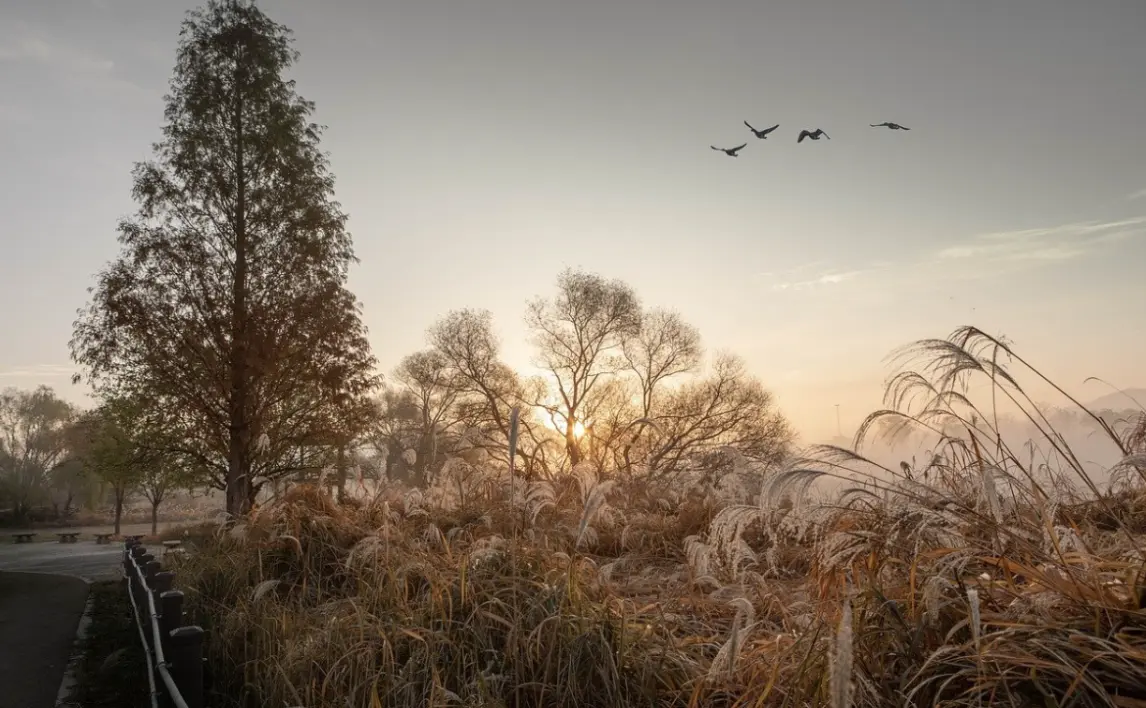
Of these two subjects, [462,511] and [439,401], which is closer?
[462,511]

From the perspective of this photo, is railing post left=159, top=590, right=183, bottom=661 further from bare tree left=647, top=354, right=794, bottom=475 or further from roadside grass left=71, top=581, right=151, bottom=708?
bare tree left=647, top=354, right=794, bottom=475

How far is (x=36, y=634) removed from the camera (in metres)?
9.04

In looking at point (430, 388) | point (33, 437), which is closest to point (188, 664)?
point (430, 388)

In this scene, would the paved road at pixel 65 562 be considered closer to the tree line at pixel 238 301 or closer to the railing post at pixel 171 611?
the tree line at pixel 238 301

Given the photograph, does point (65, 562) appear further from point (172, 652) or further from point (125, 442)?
point (172, 652)

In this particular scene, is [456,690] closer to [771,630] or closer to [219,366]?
[771,630]

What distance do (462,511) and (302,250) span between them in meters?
12.5

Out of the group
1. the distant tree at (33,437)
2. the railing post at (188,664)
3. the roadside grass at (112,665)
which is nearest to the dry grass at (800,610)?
the railing post at (188,664)

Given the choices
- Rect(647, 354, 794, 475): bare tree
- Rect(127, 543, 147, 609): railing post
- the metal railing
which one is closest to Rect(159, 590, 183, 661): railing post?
the metal railing

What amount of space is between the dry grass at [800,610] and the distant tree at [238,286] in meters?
11.6

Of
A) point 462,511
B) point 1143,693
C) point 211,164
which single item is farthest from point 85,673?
point 211,164

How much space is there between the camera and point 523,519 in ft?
19.5

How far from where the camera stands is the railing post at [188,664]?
3984mm

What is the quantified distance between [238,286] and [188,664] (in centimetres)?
1467
